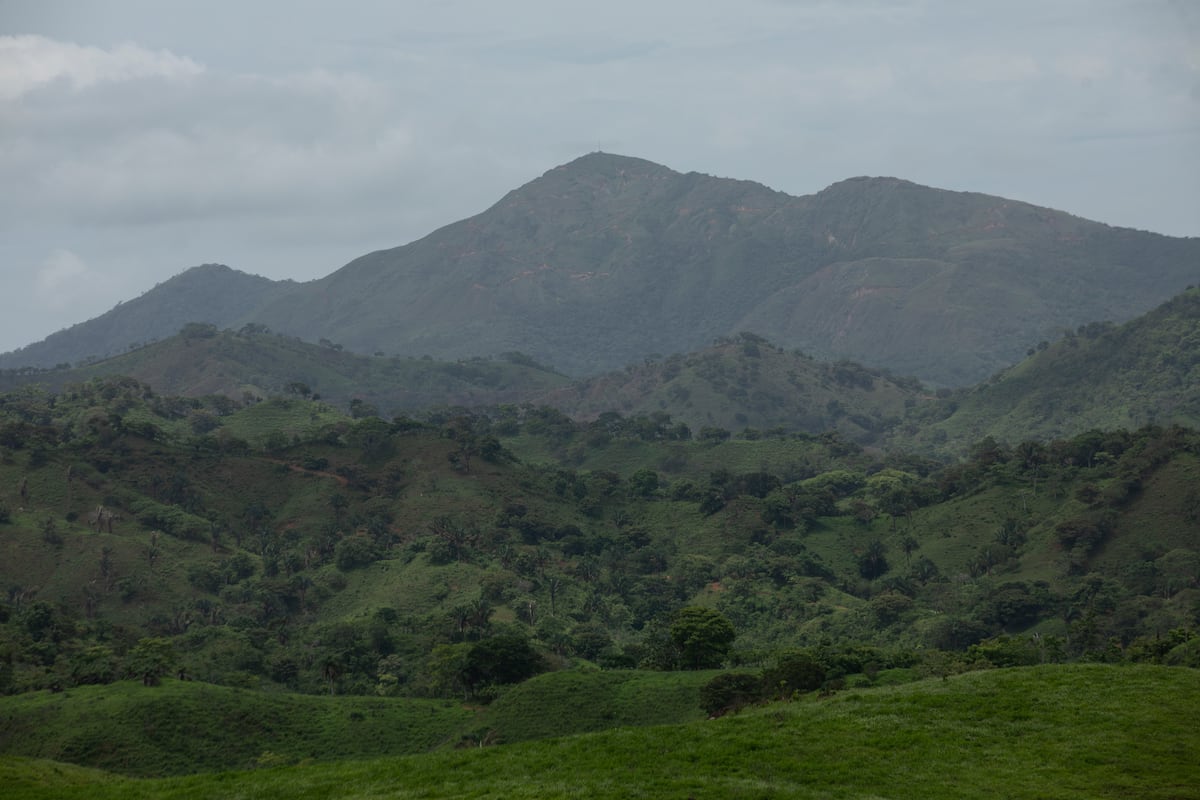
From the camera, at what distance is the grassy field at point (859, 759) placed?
3103 centimetres

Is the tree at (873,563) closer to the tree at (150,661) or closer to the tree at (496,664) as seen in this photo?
the tree at (496,664)

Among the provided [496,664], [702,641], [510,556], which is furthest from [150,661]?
[510,556]

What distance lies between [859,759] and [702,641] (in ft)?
113

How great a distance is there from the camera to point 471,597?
96125mm

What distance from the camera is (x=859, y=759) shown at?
33.7 metres

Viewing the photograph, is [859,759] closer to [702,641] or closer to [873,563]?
[702,641]

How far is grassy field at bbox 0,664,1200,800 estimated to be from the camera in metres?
31.0

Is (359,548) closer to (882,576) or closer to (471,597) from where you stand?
(471,597)

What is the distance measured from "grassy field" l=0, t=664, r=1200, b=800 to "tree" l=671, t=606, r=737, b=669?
28.0m

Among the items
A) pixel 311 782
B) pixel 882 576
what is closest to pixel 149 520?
pixel 882 576

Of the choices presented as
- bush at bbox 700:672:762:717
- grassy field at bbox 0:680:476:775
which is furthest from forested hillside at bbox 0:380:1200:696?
bush at bbox 700:672:762:717

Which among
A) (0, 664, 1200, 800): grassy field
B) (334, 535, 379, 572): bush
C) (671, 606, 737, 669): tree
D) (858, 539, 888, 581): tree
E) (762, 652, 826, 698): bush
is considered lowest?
(858, 539, 888, 581): tree

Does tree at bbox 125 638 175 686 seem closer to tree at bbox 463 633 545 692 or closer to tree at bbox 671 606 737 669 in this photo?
tree at bbox 463 633 545 692

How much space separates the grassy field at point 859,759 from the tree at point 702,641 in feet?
91.9
